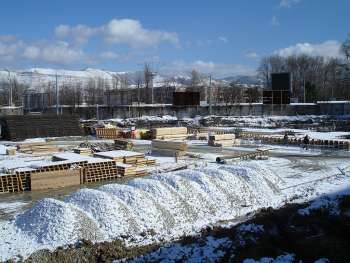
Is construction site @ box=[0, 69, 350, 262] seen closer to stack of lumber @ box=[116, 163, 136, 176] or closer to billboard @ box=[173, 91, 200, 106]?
stack of lumber @ box=[116, 163, 136, 176]

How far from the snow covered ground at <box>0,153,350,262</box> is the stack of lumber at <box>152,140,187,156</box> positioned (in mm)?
9403

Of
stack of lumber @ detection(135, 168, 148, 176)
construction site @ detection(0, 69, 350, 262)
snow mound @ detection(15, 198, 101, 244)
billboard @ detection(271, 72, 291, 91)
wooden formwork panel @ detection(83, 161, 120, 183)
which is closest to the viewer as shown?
snow mound @ detection(15, 198, 101, 244)

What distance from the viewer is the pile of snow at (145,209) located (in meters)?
12.0

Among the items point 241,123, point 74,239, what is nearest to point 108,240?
point 74,239

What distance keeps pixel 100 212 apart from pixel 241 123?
45.2m

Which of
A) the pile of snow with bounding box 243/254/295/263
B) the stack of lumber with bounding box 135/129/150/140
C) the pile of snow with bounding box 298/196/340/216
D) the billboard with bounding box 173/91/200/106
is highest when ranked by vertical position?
the billboard with bounding box 173/91/200/106

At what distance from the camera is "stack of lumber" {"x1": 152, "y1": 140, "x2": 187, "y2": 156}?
27.8 metres

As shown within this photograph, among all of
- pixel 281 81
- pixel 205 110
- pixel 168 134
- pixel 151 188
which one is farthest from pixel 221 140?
pixel 281 81

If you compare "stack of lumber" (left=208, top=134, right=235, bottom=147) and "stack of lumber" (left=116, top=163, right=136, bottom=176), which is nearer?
"stack of lumber" (left=116, top=163, right=136, bottom=176)

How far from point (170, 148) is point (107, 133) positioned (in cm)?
1438

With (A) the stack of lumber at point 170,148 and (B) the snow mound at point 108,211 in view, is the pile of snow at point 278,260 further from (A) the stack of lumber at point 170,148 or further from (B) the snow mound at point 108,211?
(A) the stack of lumber at point 170,148

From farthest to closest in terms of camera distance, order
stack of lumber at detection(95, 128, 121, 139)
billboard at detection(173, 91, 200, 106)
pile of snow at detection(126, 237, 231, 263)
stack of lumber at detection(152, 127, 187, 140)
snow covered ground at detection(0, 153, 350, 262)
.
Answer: billboard at detection(173, 91, 200, 106)
stack of lumber at detection(95, 128, 121, 139)
stack of lumber at detection(152, 127, 187, 140)
snow covered ground at detection(0, 153, 350, 262)
pile of snow at detection(126, 237, 231, 263)

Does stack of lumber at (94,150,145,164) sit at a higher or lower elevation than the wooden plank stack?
higher

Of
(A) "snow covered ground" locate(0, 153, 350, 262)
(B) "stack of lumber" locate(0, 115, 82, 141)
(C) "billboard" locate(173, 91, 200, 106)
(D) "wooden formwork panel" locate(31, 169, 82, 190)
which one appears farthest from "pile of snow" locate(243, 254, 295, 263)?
(C) "billboard" locate(173, 91, 200, 106)
